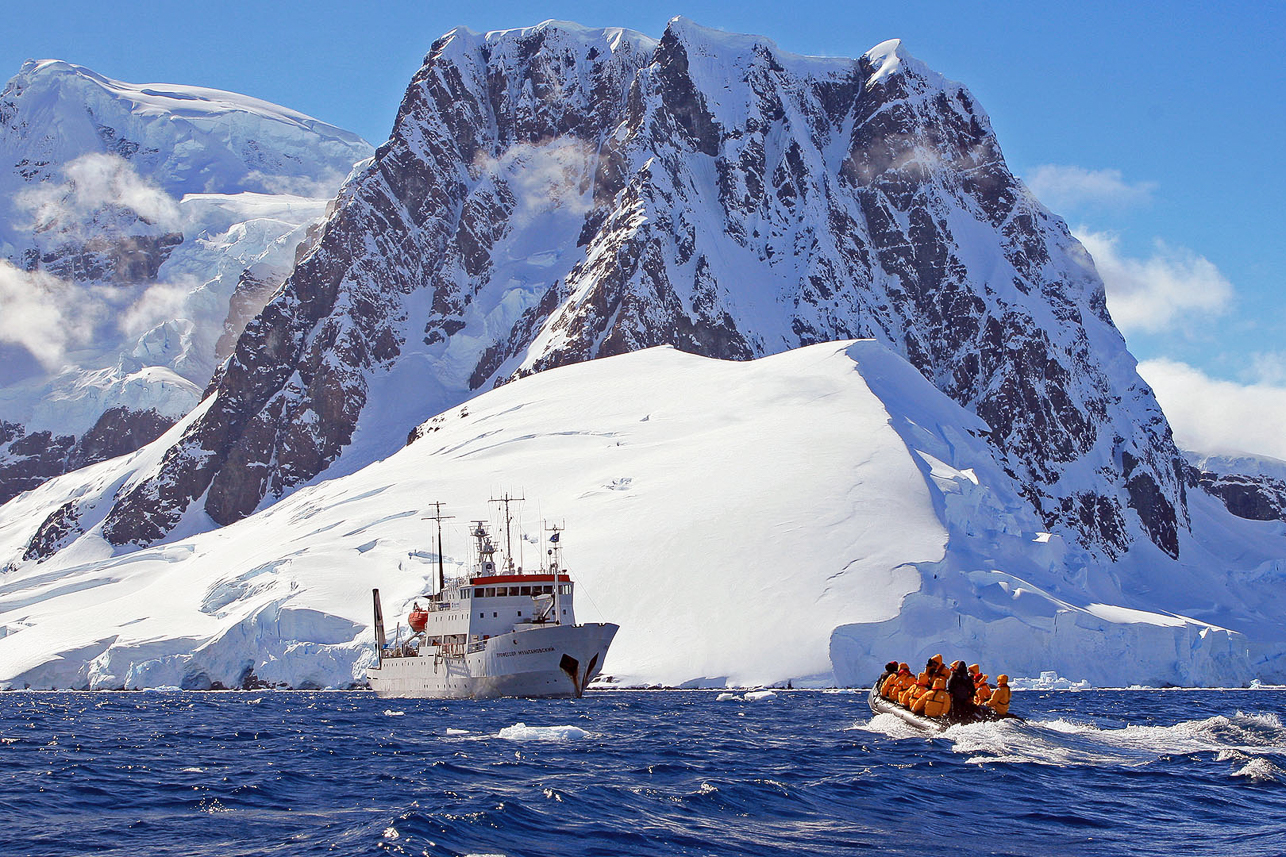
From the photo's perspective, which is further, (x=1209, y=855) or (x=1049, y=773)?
(x=1049, y=773)

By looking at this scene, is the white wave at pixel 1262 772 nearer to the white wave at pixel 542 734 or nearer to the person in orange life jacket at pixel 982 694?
the person in orange life jacket at pixel 982 694

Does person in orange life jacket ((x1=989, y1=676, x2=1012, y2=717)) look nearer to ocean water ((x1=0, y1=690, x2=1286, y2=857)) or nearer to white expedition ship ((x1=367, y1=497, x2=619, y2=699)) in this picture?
Answer: ocean water ((x1=0, y1=690, x2=1286, y2=857))

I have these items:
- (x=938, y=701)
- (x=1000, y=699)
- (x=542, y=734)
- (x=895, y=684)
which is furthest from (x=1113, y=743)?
(x=542, y=734)

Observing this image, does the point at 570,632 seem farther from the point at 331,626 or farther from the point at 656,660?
the point at 331,626

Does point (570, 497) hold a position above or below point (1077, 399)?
below

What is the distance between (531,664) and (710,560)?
19.9 meters

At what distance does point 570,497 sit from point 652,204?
338ft

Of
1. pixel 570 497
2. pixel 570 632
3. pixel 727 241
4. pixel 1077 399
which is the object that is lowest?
pixel 570 632

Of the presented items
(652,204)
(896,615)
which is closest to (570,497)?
(896,615)

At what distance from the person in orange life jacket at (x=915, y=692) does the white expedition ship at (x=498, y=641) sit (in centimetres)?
2172

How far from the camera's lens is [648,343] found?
172375 millimetres

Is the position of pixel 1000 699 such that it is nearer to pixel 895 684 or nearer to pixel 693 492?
pixel 895 684

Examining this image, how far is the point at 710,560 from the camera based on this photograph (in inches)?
3100

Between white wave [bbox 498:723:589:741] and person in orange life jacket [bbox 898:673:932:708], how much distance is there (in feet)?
35.0
